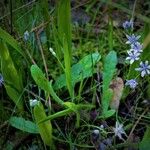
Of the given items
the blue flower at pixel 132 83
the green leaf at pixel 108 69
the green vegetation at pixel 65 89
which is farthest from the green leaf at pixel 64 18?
the blue flower at pixel 132 83

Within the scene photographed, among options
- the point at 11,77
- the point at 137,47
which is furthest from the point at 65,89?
the point at 137,47

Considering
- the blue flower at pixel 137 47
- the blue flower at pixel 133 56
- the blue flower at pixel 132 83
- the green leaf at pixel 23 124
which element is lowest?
the green leaf at pixel 23 124

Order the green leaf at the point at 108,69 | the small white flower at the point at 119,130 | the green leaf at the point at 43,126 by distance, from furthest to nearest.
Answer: the green leaf at the point at 108,69
the small white flower at the point at 119,130
the green leaf at the point at 43,126

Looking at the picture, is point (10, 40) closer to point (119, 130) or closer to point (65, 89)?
point (65, 89)

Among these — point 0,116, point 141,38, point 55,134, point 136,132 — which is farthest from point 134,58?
point 0,116

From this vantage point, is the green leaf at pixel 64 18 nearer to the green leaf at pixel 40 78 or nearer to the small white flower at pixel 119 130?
the green leaf at pixel 40 78

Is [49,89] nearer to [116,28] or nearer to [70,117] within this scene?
[70,117]

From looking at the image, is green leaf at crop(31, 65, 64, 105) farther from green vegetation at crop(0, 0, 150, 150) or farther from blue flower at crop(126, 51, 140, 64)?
blue flower at crop(126, 51, 140, 64)
